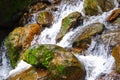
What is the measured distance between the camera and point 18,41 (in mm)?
13328

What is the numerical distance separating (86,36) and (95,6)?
2.94 m

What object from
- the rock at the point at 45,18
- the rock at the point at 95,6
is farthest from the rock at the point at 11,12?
the rock at the point at 95,6

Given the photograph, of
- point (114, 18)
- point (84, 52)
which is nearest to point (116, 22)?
point (114, 18)

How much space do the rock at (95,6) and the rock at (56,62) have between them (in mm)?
4543

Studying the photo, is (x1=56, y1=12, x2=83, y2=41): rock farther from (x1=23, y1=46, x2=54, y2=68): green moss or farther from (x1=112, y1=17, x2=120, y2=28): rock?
(x1=23, y1=46, x2=54, y2=68): green moss

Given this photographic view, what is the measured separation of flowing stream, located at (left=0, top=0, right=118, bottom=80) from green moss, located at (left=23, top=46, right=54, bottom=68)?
1.29m

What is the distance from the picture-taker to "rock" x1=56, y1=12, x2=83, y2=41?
1285 centimetres

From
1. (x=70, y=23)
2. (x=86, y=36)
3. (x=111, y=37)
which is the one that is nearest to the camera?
(x=111, y=37)

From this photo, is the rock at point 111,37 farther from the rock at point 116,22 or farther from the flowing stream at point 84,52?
the rock at point 116,22

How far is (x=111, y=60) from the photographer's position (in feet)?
32.4

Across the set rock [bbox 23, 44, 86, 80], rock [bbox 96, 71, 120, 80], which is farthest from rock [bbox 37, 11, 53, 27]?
rock [bbox 96, 71, 120, 80]

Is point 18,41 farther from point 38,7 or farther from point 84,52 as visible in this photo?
point 84,52

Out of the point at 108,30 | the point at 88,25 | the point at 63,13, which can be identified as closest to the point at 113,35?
the point at 108,30

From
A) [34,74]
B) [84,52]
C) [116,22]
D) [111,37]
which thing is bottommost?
[34,74]
